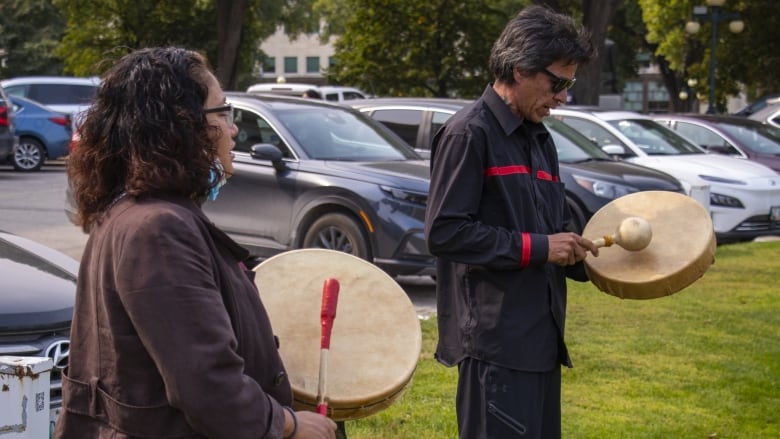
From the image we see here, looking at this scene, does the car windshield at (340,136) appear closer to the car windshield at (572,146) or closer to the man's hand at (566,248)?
the car windshield at (572,146)

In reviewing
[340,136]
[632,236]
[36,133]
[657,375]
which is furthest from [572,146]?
[36,133]

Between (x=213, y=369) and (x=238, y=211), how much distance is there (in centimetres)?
796

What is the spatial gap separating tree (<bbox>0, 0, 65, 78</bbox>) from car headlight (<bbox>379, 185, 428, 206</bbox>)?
4145 cm

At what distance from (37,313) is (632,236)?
2.41 metres

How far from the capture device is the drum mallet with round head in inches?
145

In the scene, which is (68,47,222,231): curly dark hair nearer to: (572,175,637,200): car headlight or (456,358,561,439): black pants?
(456,358,561,439): black pants

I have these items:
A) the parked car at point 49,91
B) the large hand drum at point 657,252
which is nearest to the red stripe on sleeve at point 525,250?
the large hand drum at point 657,252

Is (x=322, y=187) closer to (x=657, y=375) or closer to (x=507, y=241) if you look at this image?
(x=657, y=375)

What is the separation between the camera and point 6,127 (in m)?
19.0

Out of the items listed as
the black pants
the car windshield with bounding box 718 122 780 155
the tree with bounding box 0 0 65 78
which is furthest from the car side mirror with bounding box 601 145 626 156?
the tree with bounding box 0 0 65 78

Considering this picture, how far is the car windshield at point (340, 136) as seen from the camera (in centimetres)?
1007

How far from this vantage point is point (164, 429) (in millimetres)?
2252

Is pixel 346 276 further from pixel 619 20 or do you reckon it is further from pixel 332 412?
pixel 619 20

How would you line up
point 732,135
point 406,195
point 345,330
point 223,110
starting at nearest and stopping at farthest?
point 223,110 → point 345,330 → point 406,195 → point 732,135
